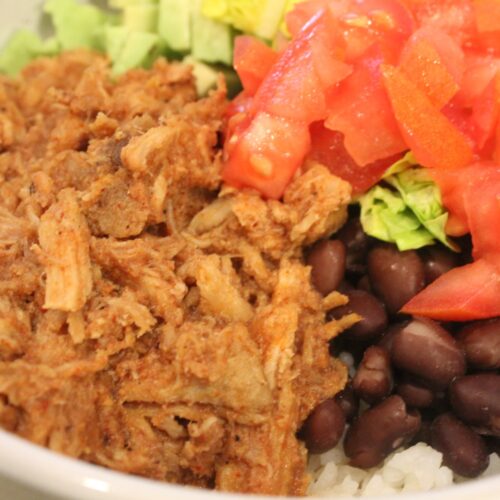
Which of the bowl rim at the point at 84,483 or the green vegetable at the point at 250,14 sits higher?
the green vegetable at the point at 250,14

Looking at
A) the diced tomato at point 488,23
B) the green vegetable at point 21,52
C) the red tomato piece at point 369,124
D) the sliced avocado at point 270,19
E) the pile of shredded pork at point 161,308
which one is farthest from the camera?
the green vegetable at point 21,52

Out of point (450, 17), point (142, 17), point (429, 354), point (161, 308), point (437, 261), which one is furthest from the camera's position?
point (142, 17)

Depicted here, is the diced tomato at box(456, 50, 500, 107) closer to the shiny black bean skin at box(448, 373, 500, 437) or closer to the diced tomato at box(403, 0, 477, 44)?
the diced tomato at box(403, 0, 477, 44)

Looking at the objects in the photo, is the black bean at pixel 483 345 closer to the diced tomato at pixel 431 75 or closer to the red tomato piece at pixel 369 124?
the red tomato piece at pixel 369 124

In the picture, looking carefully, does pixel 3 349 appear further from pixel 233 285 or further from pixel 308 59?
pixel 308 59

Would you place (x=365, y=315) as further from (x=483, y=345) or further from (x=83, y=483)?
(x=83, y=483)

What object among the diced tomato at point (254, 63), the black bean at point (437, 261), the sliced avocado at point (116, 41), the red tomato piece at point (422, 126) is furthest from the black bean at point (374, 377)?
the sliced avocado at point (116, 41)

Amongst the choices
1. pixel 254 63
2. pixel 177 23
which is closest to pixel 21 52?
pixel 177 23
